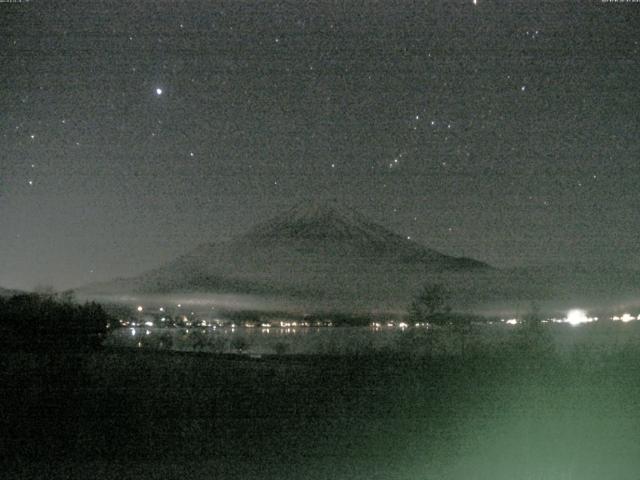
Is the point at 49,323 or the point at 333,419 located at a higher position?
the point at 49,323

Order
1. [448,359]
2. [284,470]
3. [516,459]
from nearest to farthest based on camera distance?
[284,470]
[516,459]
[448,359]

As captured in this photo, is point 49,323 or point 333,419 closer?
point 333,419

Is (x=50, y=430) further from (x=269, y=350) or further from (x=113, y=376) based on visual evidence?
(x=269, y=350)

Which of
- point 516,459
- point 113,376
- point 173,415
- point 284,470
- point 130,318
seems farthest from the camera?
point 130,318

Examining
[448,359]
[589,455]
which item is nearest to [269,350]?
[448,359]

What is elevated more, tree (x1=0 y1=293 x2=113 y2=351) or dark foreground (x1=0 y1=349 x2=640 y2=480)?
tree (x1=0 y1=293 x2=113 y2=351)

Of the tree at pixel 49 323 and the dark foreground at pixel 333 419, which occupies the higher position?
the tree at pixel 49 323

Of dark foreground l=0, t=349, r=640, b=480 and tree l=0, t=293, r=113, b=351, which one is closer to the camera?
dark foreground l=0, t=349, r=640, b=480

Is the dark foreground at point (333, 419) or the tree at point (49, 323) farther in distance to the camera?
the tree at point (49, 323)
